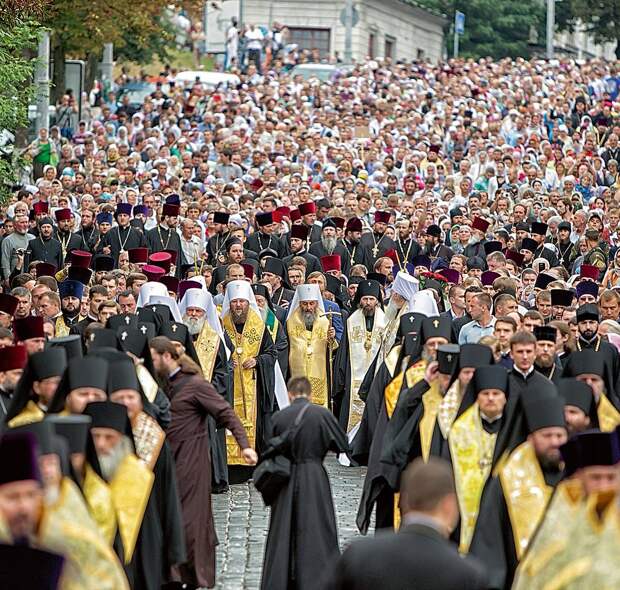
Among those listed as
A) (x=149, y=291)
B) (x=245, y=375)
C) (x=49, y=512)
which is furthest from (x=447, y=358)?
(x=245, y=375)

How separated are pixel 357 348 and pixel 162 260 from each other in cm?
250

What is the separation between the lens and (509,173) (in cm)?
2948

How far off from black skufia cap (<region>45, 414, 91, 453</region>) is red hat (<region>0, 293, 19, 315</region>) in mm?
7061

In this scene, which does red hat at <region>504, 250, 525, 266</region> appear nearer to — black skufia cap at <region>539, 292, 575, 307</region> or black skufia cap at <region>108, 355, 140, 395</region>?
black skufia cap at <region>539, 292, 575, 307</region>

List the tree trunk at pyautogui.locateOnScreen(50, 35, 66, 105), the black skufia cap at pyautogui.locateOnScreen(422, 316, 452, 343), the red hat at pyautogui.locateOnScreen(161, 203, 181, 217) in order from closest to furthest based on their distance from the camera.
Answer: the black skufia cap at pyautogui.locateOnScreen(422, 316, 452, 343)
the red hat at pyautogui.locateOnScreen(161, 203, 181, 217)
the tree trunk at pyautogui.locateOnScreen(50, 35, 66, 105)

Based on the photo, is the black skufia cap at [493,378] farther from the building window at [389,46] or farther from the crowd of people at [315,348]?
the building window at [389,46]

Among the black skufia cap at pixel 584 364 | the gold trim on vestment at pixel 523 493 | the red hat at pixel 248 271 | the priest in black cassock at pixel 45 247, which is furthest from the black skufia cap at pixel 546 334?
the priest in black cassock at pixel 45 247

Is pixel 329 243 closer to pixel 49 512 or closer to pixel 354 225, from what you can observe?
pixel 354 225

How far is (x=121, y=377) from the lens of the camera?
10.2 m

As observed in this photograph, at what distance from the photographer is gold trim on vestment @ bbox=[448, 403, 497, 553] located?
10805 millimetres

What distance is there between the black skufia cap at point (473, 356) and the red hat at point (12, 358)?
2.61 m

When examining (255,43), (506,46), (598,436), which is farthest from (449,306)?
(506,46)

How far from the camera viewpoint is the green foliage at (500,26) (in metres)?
71.8

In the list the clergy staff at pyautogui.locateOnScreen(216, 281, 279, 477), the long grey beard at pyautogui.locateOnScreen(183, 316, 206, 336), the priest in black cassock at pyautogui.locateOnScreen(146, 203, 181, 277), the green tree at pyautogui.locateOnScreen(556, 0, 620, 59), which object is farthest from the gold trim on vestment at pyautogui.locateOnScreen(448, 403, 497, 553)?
the green tree at pyautogui.locateOnScreen(556, 0, 620, 59)
